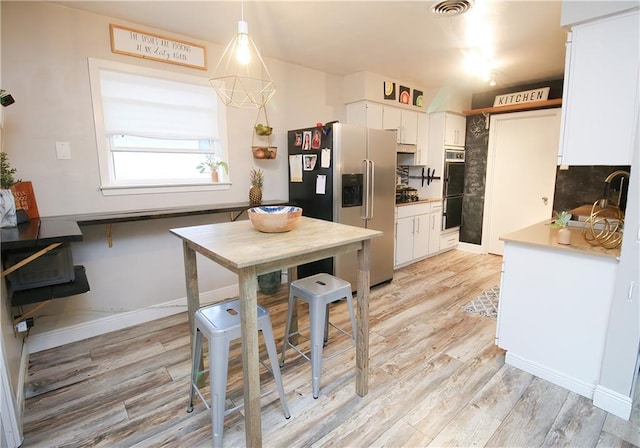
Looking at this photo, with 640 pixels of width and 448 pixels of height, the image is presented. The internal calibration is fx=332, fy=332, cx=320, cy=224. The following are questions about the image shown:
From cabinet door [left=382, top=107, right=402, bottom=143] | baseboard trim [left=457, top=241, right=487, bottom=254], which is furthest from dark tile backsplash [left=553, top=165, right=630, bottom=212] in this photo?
cabinet door [left=382, top=107, right=402, bottom=143]

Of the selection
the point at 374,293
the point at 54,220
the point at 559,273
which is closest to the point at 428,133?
the point at 374,293

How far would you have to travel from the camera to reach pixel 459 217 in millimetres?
5258

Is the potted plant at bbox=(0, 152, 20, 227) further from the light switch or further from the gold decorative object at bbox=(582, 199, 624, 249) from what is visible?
the gold decorative object at bbox=(582, 199, 624, 249)

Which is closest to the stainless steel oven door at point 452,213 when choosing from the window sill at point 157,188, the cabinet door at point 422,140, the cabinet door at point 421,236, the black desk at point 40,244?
the cabinet door at point 421,236

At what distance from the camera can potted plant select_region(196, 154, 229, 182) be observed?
10.5 ft

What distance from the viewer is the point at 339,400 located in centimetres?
193

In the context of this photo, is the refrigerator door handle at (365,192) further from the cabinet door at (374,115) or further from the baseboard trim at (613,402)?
the baseboard trim at (613,402)

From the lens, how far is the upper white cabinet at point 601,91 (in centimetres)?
172

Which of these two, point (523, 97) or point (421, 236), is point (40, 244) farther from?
point (523, 97)

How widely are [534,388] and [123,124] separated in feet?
11.5

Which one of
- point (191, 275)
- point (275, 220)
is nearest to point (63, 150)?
point (191, 275)

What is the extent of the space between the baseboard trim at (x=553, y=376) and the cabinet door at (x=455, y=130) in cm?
332

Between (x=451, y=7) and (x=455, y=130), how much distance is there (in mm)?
2820

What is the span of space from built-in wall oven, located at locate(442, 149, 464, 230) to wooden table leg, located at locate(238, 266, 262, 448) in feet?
13.6
